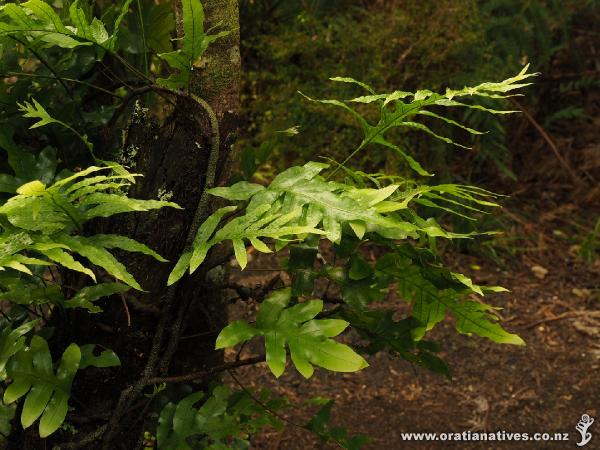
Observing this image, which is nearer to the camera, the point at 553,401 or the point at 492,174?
the point at 553,401

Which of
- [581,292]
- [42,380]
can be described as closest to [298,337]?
[42,380]

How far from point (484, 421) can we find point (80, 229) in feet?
6.88

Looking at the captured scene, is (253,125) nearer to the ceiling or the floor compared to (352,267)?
nearer to the floor

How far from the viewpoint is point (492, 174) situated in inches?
189

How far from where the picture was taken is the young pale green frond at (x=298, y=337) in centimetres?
129

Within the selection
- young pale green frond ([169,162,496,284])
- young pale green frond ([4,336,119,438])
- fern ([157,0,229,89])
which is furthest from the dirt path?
fern ([157,0,229,89])

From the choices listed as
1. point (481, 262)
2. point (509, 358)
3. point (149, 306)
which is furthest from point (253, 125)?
point (149, 306)

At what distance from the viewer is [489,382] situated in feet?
10.6

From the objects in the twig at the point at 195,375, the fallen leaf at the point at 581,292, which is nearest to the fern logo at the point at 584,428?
the fallen leaf at the point at 581,292

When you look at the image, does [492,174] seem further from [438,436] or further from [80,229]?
[80,229]

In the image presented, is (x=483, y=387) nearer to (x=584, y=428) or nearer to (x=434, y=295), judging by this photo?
(x=584, y=428)

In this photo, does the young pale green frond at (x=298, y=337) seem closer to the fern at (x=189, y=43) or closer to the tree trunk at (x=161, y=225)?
the tree trunk at (x=161, y=225)

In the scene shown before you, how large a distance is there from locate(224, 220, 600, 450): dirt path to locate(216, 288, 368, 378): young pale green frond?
1.37 meters

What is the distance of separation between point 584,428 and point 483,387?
0.46 m
